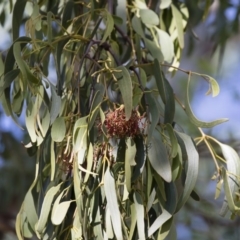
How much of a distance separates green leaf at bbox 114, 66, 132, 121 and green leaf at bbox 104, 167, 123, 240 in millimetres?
89

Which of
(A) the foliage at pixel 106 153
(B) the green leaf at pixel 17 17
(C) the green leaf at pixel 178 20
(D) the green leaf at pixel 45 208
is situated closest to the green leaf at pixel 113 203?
(A) the foliage at pixel 106 153

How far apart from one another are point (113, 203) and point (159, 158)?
0.28 ft

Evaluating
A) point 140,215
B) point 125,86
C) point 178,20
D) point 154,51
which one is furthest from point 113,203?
point 178,20

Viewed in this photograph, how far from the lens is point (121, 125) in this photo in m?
0.89

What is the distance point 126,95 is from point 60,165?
17cm

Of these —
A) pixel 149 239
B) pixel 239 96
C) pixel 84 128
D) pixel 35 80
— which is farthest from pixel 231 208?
pixel 239 96

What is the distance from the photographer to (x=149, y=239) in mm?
906

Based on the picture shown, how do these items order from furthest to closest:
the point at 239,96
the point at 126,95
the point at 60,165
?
the point at 239,96, the point at 60,165, the point at 126,95

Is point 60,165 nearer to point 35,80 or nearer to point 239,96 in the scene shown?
point 35,80

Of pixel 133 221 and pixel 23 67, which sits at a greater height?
pixel 23 67

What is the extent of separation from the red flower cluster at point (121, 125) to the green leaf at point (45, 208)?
12cm

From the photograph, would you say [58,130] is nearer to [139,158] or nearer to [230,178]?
[139,158]

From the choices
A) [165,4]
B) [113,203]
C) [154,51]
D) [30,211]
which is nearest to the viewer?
[113,203]

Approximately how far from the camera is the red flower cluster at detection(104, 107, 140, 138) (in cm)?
89
